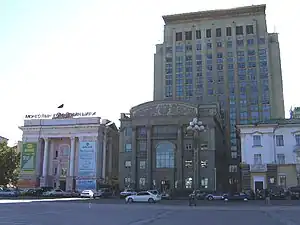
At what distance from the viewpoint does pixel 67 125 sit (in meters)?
86.2

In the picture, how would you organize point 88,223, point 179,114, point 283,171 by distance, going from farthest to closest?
point 179,114 < point 283,171 < point 88,223

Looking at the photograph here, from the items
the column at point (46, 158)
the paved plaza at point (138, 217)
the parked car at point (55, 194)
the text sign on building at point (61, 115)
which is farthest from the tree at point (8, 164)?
the paved plaza at point (138, 217)

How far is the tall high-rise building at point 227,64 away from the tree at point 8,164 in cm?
5028

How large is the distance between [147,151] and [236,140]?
1682 inches

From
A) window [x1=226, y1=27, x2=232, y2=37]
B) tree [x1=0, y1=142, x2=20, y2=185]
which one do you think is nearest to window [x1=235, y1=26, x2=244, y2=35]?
window [x1=226, y1=27, x2=232, y2=37]

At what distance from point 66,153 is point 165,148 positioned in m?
24.1

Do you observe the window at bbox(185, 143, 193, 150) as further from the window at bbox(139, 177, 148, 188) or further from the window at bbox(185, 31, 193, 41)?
the window at bbox(185, 31, 193, 41)

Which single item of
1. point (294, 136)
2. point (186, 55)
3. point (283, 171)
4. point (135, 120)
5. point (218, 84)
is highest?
point (186, 55)

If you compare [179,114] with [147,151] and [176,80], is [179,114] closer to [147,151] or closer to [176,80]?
[147,151]

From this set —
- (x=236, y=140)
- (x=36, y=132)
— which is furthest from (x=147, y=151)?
(x=236, y=140)

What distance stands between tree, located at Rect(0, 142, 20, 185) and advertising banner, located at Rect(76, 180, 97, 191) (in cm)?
1745

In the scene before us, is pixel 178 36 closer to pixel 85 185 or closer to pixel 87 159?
pixel 87 159

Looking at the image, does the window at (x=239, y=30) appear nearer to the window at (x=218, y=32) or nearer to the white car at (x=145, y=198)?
the window at (x=218, y=32)

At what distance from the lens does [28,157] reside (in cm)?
8569
